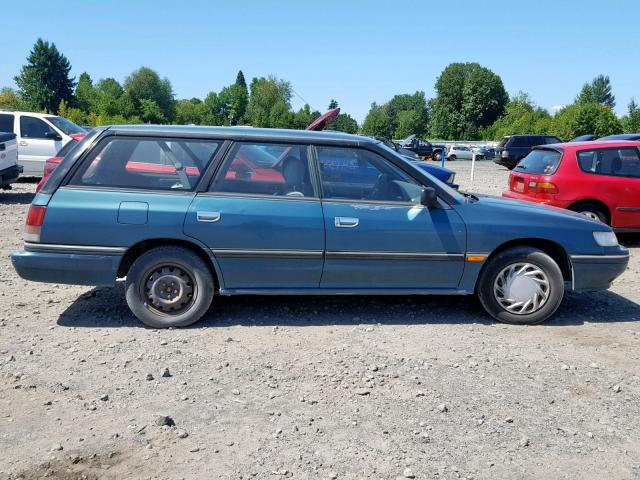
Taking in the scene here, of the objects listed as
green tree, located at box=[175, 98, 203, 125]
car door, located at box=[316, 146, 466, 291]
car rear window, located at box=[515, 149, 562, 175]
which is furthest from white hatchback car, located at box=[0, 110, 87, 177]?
green tree, located at box=[175, 98, 203, 125]

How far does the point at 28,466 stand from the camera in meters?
2.98

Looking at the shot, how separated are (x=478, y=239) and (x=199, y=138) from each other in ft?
8.23

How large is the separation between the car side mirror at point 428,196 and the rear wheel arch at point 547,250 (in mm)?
716

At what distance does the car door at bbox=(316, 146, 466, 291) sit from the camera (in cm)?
495

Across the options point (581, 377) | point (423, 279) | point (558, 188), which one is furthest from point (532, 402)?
point (558, 188)

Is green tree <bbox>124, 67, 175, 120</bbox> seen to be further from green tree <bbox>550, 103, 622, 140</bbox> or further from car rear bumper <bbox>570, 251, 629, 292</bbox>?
car rear bumper <bbox>570, 251, 629, 292</bbox>

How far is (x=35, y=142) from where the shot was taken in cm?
1427

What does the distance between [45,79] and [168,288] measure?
110 meters

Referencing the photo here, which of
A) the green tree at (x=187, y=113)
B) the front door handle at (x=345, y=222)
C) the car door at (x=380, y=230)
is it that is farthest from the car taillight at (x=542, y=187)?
the green tree at (x=187, y=113)

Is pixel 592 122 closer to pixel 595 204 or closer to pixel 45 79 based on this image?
pixel 595 204

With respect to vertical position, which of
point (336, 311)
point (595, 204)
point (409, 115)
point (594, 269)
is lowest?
point (336, 311)

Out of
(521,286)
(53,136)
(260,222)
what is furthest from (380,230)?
(53,136)

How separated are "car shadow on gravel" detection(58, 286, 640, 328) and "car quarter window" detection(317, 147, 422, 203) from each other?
1.10 m

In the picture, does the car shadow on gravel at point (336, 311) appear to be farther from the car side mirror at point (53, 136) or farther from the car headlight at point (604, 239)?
the car side mirror at point (53, 136)
